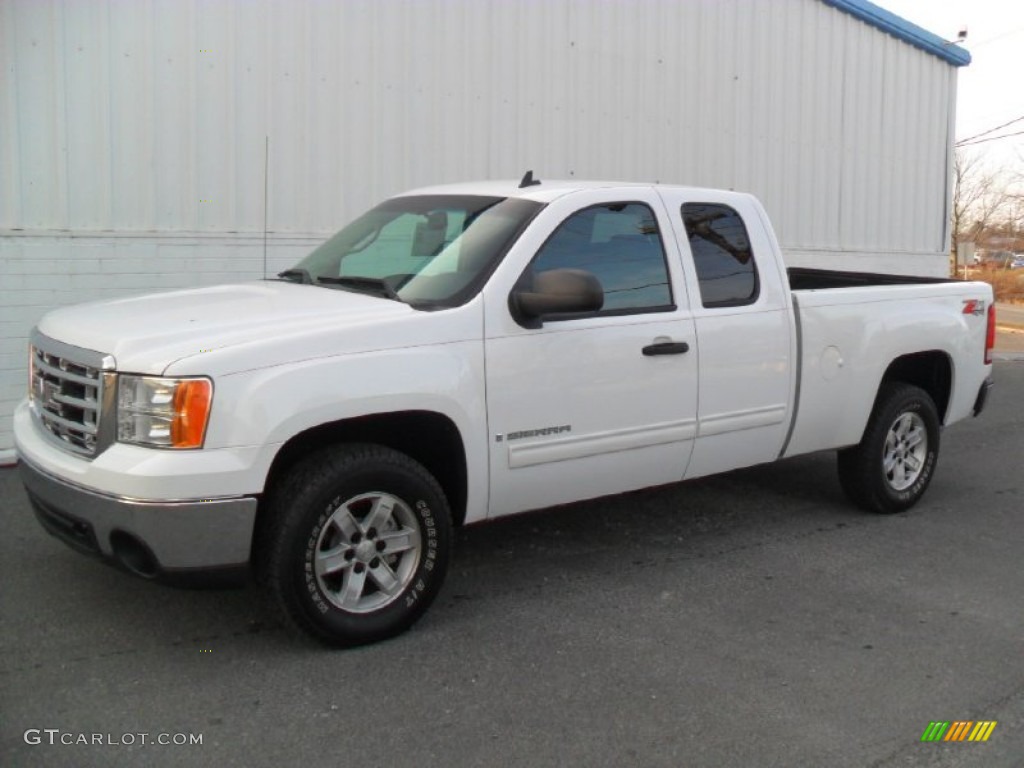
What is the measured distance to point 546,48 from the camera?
10359mm

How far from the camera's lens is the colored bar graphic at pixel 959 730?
3582 mm

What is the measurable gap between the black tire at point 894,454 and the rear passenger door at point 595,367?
162cm

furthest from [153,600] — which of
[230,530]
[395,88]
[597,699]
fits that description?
[395,88]

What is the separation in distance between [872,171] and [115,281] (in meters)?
10.3

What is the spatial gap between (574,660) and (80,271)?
5.44 meters

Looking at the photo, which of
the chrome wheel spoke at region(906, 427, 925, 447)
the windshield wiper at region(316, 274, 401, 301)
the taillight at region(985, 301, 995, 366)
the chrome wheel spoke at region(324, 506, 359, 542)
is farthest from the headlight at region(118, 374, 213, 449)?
the taillight at region(985, 301, 995, 366)

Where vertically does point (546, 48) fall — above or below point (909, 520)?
above

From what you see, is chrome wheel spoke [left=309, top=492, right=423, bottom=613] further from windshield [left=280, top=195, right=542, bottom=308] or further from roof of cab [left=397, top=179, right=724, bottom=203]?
roof of cab [left=397, top=179, right=724, bottom=203]

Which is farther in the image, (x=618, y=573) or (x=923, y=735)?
(x=618, y=573)

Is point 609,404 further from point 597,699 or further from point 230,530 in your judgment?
point 230,530

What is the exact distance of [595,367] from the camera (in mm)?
4633

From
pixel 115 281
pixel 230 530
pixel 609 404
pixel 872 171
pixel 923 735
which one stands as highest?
pixel 872 171

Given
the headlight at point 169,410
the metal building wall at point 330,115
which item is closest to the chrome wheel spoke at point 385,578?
the headlight at point 169,410

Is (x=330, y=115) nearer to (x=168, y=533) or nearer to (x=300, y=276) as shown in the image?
(x=300, y=276)
